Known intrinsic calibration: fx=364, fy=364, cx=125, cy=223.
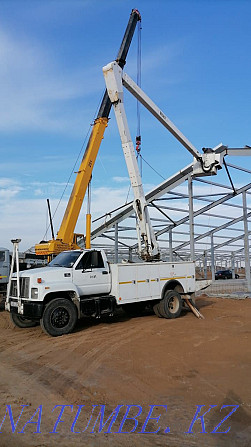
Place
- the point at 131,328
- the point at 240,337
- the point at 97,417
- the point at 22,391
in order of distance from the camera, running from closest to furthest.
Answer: the point at 97,417, the point at 22,391, the point at 240,337, the point at 131,328

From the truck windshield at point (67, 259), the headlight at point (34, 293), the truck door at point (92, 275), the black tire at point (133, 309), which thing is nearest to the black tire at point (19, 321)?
the headlight at point (34, 293)

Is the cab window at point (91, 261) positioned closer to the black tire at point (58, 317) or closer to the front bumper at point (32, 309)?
the black tire at point (58, 317)

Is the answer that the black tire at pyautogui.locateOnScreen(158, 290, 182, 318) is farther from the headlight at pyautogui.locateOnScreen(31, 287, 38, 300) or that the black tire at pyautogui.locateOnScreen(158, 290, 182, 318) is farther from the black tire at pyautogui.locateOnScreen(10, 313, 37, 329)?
the headlight at pyautogui.locateOnScreen(31, 287, 38, 300)

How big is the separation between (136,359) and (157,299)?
4.84 meters

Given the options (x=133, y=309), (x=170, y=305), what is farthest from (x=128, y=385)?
(x=133, y=309)

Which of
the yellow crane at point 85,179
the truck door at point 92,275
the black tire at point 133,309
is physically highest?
the yellow crane at point 85,179

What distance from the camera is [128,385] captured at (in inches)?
218

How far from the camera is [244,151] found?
17797 millimetres

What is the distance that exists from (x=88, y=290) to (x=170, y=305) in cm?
319

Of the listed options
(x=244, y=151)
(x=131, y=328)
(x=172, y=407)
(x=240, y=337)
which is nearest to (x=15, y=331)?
(x=131, y=328)

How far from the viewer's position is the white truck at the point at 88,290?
9.42m

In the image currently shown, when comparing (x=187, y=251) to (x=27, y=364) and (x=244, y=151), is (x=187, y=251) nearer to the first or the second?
(x=244, y=151)

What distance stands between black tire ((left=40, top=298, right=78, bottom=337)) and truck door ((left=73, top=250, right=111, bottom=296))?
72 centimetres

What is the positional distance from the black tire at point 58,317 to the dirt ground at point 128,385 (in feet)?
0.90
